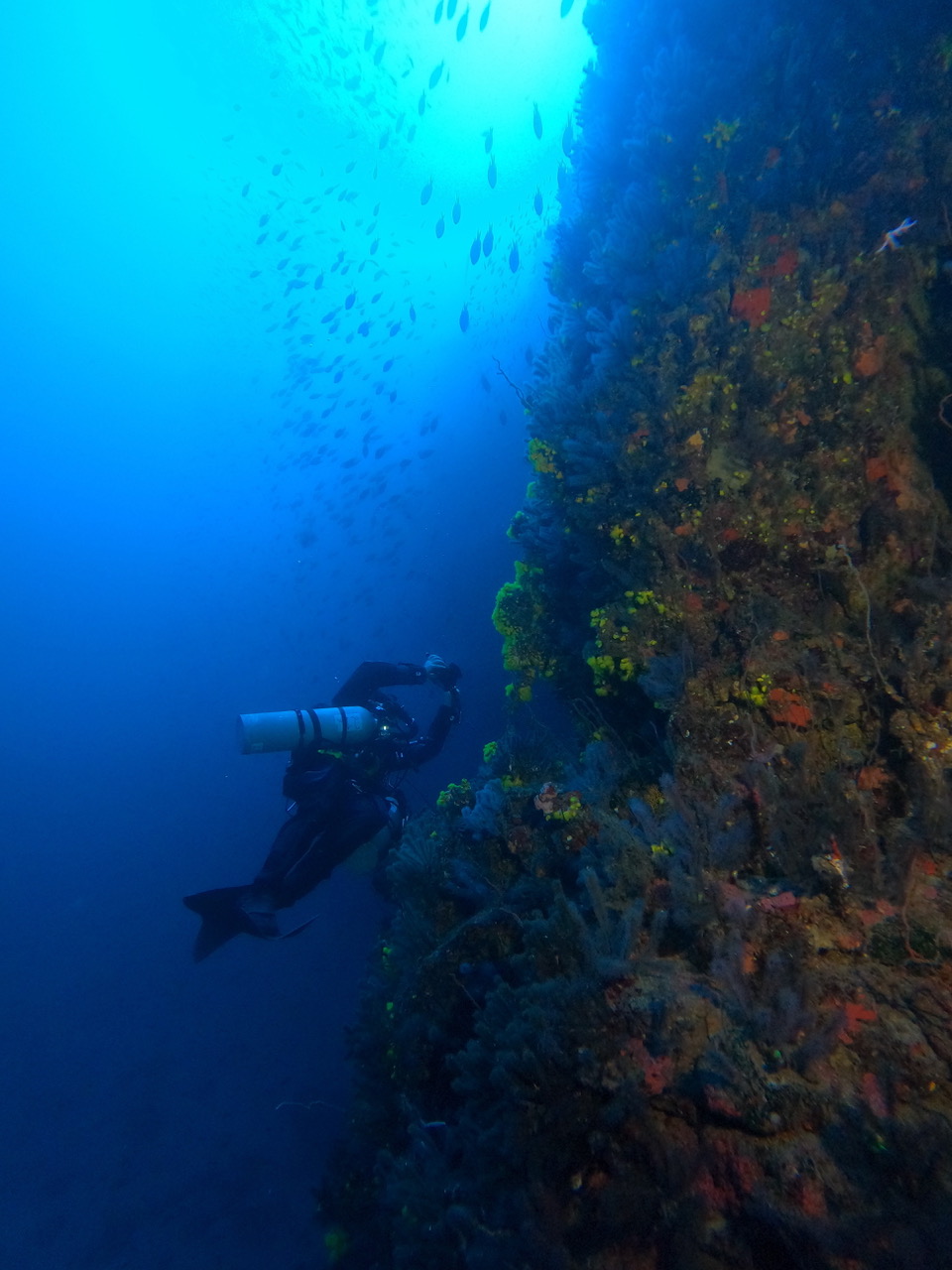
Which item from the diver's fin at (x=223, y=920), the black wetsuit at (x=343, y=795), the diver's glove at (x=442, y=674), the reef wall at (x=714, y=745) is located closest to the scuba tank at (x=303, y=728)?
the black wetsuit at (x=343, y=795)

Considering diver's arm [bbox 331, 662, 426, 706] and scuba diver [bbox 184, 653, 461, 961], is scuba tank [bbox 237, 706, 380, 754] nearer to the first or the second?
scuba diver [bbox 184, 653, 461, 961]

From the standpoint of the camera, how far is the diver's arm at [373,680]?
946cm

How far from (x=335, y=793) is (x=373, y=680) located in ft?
7.01

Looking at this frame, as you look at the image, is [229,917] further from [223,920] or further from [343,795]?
[343,795]

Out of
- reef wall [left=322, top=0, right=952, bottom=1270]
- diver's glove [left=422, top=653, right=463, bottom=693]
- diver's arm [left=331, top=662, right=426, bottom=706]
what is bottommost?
reef wall [left=322, top=0, right=952, bottom=1270]

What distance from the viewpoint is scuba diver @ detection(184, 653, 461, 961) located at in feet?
23.7

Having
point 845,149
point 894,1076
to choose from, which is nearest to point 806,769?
point 894,1076

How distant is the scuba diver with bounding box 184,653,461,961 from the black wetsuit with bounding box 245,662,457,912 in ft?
0.04

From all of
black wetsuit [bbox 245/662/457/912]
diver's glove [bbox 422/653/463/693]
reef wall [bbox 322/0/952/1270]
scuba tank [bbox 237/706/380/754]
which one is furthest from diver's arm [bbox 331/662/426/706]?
reef wall [bbox 322/0/952/1270]

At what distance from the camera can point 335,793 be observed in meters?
8.05

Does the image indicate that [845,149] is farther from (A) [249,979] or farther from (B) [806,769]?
(A) [249,979]

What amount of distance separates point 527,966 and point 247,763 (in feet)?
118

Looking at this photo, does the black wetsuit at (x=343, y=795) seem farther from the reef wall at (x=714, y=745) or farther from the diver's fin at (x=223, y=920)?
the reef wall at (x=714, y=745)

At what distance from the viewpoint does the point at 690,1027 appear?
8.57ft
